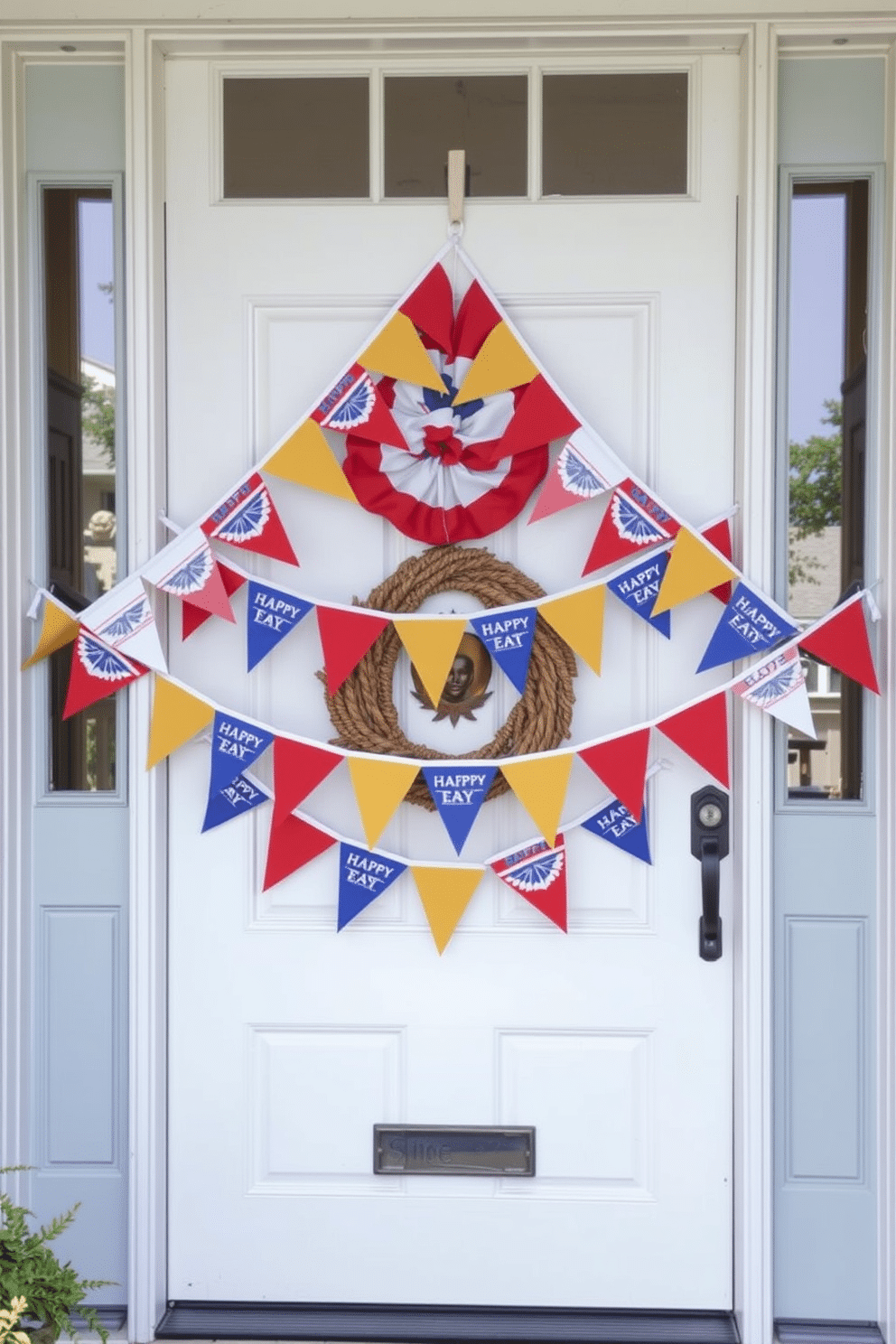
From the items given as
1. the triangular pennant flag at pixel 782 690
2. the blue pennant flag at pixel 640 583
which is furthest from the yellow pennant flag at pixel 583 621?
the triangular pennant flag at pixel 782 690

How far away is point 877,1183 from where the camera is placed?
2080 mm

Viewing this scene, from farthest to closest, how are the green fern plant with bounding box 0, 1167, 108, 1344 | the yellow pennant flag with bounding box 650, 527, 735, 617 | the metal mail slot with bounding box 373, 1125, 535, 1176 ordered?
the metal mail slot with bounding box 373, 1125, 535, 1176 → the yellow pennant flag with bounding box 650, 527, 735, 617 → the green fern plant with bounding box 0, 1167, 108, 1344

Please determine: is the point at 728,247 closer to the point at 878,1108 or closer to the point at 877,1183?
the point at 878,1108

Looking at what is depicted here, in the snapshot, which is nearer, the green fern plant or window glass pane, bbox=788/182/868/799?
the green fern plant

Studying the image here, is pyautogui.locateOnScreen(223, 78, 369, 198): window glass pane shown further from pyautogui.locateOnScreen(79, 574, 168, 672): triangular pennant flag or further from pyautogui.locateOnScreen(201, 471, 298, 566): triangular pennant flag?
pyautogui.locateOnScreen(79, 574, 168, 672): triangular pennant flag

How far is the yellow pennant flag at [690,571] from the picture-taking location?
2.01 m

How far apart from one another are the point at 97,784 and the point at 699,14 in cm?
170

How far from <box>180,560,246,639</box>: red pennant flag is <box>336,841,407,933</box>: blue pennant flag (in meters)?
0.47

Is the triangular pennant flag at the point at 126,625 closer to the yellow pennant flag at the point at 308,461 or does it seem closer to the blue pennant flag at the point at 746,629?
the yellow pennant flag at the point at 308,461

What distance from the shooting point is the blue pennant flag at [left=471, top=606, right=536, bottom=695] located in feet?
6.65

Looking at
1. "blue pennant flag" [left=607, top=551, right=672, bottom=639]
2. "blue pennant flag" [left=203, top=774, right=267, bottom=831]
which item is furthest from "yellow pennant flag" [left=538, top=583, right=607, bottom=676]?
"blue pennant flag" [left=203, top=774, right=267, bottom=831]

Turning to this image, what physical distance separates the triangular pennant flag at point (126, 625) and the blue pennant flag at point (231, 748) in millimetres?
150

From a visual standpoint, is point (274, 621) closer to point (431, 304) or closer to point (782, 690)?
point (431, 304)

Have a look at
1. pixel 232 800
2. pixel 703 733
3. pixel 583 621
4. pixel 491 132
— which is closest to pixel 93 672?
pixel 232 800
